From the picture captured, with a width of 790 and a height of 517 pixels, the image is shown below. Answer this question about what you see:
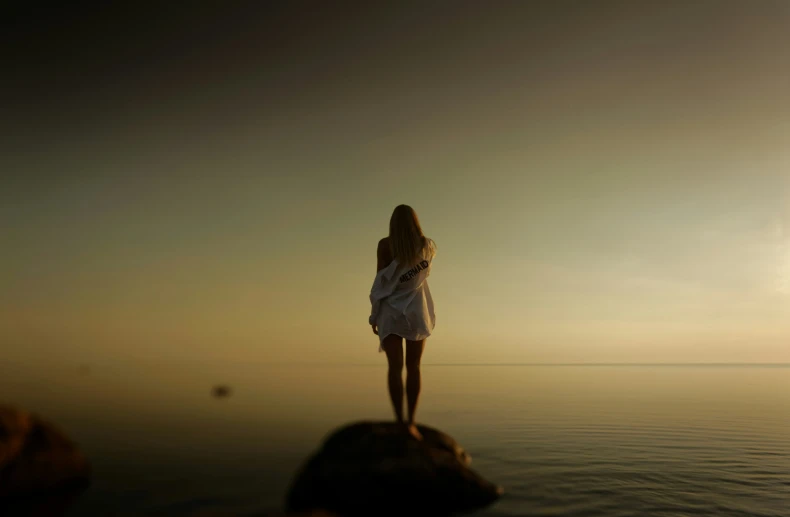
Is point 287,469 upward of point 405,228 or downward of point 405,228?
downward

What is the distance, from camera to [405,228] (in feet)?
26.5

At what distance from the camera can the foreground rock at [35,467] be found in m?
8.01

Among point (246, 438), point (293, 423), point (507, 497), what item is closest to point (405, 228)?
point (507, 497)

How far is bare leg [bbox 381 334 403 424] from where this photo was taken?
7.88m

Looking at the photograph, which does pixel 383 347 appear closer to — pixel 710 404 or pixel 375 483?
pixel 375 483

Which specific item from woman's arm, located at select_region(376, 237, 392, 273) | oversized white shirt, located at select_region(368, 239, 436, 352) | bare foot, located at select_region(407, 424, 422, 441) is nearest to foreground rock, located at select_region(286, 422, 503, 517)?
bare foot, located at select_region(407, 424, 422, 441)

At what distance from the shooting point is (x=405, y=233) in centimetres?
805

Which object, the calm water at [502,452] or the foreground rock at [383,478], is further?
the calm water at [502,452]

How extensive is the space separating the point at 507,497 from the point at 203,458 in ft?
21.9

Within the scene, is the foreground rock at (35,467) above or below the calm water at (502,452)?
above

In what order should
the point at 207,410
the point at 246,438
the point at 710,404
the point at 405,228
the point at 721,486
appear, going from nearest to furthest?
the point at 405,228 < the point at 721,486 < the point at 246,438 < the point at 207,410 < the point at 710,404

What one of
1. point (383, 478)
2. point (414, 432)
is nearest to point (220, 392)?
point (414, 432)

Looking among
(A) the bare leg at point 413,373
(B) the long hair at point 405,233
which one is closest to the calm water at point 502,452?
(A) the bare leg at point 413,373

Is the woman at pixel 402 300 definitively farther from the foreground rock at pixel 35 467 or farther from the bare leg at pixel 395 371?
the foreground rock at pixel 35 467
